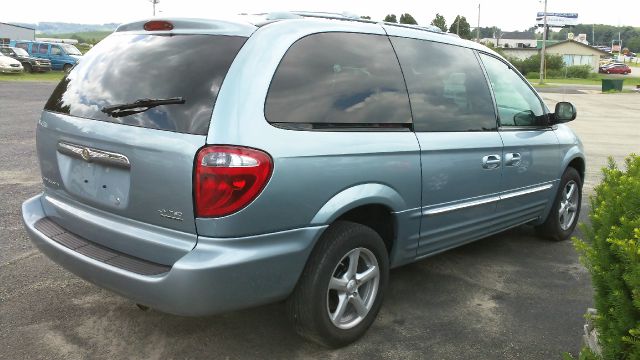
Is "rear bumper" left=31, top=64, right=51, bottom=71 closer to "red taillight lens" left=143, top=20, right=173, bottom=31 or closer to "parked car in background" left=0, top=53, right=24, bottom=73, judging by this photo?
"parked car in background" left=0, top=53, right=24, bottom=73

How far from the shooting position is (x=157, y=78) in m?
2.72

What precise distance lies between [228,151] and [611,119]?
18851 millimetres

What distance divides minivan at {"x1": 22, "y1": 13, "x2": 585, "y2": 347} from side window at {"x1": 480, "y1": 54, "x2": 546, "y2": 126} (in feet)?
2.12

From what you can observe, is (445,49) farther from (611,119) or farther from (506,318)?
(611,119)

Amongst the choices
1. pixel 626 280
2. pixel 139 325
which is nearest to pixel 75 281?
pixel 139 325

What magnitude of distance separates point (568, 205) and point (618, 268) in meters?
3.32

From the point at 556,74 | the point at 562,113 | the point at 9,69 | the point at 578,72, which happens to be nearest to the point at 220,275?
the point at 562,113

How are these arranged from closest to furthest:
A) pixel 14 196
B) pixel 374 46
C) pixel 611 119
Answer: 1. pixel 374 46
2. pixel 14 196
3. pixel 611 119

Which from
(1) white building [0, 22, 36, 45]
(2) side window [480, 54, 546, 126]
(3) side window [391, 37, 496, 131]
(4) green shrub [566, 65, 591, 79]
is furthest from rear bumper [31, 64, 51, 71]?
(4) green shrub [566, 65, 591, 79]

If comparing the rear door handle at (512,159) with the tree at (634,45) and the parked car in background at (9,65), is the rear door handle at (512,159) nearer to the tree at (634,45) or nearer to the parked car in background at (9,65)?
the parked car in background at (9,65)

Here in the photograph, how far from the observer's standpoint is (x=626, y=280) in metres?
1.94

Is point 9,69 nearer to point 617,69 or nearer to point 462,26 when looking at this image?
point 617,69

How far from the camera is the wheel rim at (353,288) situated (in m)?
3.01

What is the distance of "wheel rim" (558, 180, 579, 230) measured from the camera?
5082mm
